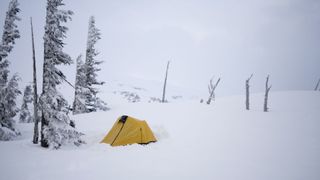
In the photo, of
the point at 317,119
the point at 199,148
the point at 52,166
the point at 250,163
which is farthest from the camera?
the point at 317,119

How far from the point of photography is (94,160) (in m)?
9.51

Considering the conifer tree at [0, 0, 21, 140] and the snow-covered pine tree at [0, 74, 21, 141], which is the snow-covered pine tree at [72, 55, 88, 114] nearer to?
the snow-covered pine tree at [0, 74, 21, 141]

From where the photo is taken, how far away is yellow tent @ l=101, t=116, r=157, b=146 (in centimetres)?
1338

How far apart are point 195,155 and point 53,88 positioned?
854 centimetres

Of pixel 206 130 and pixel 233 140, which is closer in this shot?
pixel 233 140

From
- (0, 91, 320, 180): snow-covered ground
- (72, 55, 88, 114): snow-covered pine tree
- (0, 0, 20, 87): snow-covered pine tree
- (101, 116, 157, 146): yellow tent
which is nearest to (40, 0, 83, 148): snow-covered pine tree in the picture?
(0, 91, 320, 180): snow-covered ground

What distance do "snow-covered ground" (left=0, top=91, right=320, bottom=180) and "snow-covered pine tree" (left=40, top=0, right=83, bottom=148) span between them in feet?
2.74

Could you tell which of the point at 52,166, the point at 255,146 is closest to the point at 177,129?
the point at 255,146

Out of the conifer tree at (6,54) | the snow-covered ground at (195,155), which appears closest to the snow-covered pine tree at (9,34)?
the conifer tree at (6,54)

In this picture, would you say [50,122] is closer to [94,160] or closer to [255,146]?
[94,160]

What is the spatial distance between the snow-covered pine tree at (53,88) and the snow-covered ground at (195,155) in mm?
835

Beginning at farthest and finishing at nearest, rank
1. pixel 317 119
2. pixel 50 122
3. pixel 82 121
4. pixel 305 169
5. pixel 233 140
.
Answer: pixel 82 121 → pixel 317 119 → pixel 233 140 → pixel 50 122 → pixel 305 169

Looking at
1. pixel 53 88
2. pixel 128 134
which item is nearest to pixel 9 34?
pixel 53 88

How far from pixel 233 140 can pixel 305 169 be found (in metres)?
5.19
